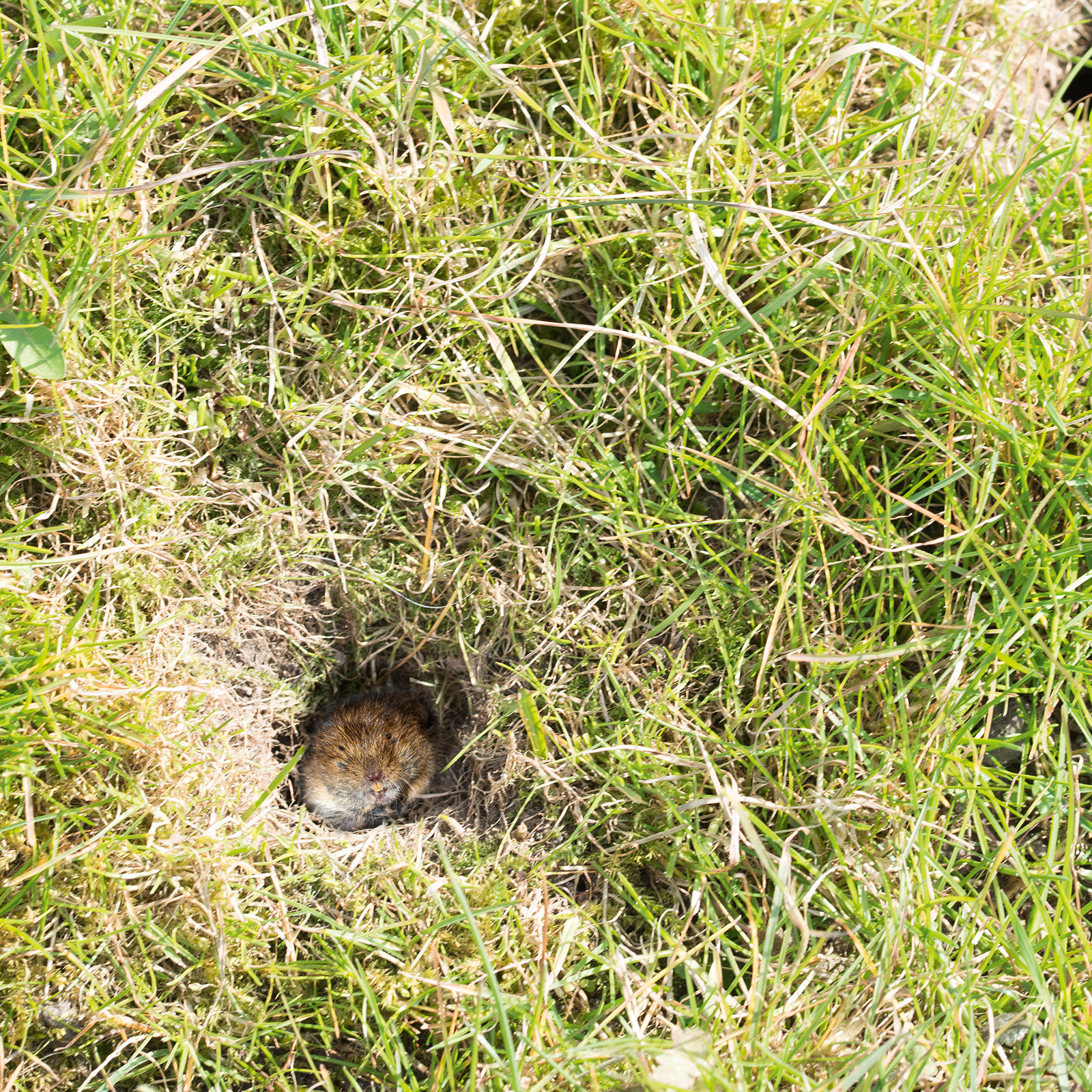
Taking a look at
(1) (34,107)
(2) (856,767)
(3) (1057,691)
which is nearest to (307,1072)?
(2) (856,767)

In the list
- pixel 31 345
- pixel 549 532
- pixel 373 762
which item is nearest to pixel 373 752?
pixel 373 762

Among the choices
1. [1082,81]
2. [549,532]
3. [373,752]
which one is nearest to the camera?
[549,532]

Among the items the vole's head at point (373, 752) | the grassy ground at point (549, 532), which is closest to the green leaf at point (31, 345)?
the grassy ground at point (549, 532)

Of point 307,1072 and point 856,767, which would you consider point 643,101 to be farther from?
point 307,1072

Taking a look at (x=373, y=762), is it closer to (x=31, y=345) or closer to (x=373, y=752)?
(x=373, y=752)

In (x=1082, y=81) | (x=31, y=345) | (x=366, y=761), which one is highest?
(x=1082, y=81)

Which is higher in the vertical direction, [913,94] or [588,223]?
[913,94]
